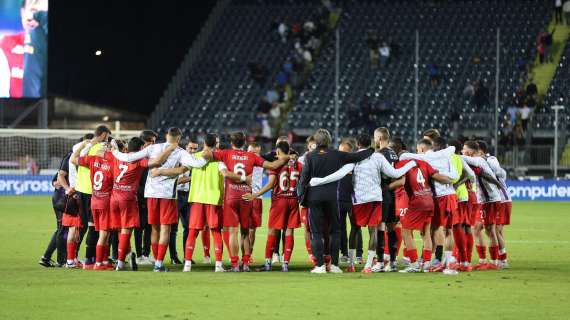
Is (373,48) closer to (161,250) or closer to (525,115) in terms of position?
(525,115)

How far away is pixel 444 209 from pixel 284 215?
7.49 ft

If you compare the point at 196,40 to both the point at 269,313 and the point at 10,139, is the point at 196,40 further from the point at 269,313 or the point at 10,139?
the point at 269,313

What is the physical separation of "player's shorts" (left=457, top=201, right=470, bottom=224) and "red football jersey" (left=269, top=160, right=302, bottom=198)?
2.39 m

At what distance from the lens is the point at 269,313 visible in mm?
11000

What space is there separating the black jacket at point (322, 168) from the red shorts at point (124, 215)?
234cm

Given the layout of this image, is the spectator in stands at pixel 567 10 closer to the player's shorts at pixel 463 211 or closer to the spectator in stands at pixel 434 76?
the spectator in stands at pixel 434 76

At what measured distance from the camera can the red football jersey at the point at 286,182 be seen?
15695 mm

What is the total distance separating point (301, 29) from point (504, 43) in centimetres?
855

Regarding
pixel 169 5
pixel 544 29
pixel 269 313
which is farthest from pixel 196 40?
pixel 269 313

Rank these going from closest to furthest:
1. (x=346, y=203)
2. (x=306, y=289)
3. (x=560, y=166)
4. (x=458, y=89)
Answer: (x=306, y=289), (x=346, y=203), (x=560, y=166), (x=458, y=89)

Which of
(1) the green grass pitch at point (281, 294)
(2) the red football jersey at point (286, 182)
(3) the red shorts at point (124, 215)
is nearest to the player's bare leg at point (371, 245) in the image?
(1) the green grass pitch at point (281, 294)

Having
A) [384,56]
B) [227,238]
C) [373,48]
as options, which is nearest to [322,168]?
[227,238]

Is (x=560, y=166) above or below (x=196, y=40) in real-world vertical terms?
below

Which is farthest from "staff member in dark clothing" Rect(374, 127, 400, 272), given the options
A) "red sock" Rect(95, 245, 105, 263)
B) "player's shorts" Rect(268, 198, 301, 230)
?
"red sock" Rect(95, 245, 105, 263)
